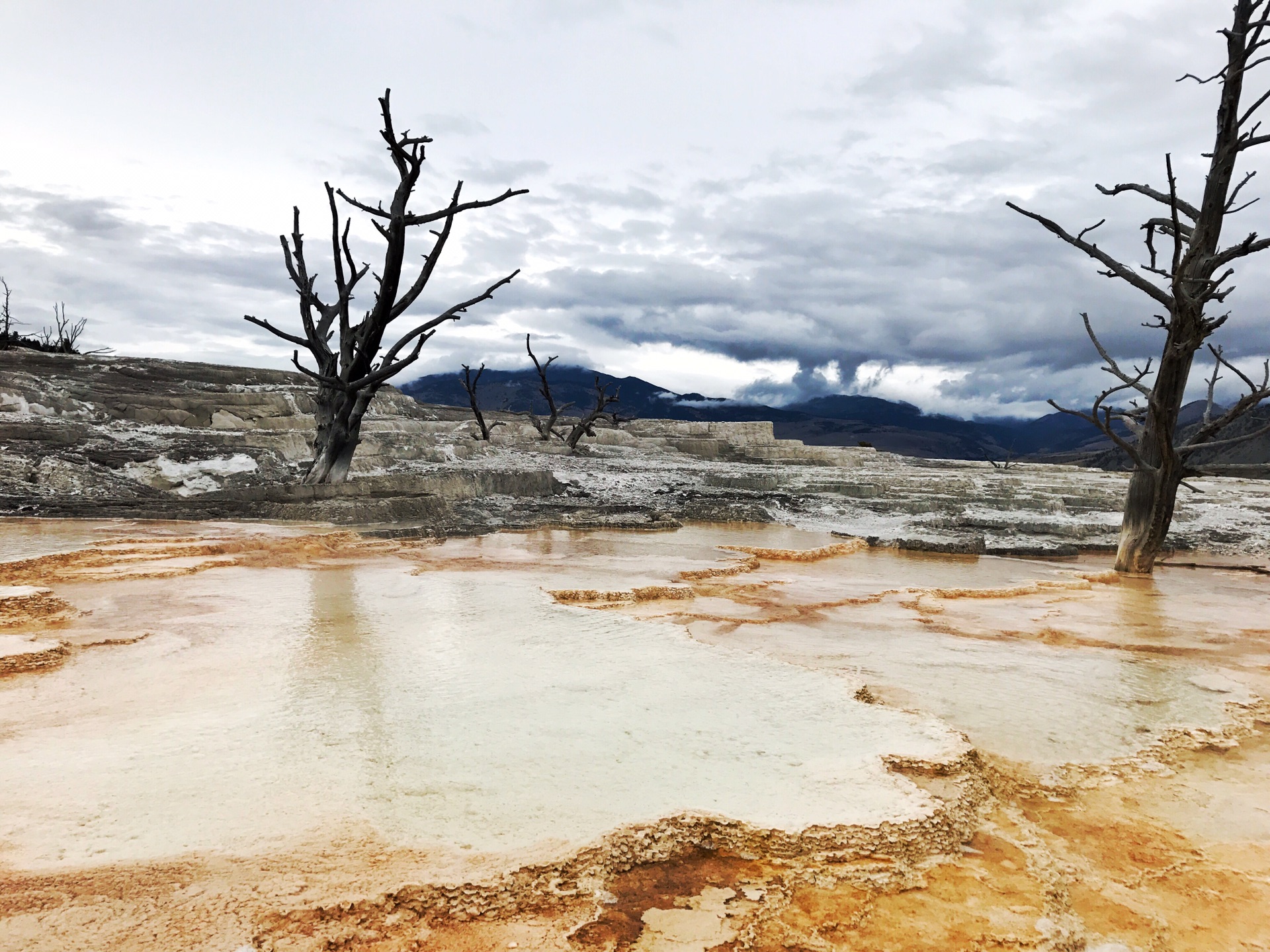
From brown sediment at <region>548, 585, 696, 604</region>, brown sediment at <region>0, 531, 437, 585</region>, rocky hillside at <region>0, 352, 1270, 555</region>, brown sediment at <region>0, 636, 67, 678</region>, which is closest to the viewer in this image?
brown sediment at <region>0, 636, 67, 678</region>

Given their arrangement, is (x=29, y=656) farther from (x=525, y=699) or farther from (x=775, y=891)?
(x=775, y=891)

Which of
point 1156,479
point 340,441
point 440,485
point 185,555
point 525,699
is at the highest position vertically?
point 1156,479

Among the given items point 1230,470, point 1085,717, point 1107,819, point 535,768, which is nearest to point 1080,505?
point 1230,470

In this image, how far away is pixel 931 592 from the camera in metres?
6.16

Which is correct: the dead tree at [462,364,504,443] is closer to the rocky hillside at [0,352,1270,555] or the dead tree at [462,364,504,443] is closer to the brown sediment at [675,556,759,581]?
the rocky hillside at [0,352,1270,555]

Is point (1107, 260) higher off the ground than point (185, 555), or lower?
higher

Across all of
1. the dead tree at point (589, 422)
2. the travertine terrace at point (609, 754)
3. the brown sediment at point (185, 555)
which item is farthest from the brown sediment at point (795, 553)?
the dead tree at point (589, 422)

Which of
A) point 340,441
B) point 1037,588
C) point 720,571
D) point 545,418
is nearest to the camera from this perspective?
point 720,571

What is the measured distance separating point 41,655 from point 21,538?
4.21 m

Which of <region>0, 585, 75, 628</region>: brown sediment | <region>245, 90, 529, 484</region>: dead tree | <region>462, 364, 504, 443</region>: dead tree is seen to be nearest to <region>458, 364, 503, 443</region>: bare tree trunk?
<region>462, 364, 504, 443</region>: dead tree

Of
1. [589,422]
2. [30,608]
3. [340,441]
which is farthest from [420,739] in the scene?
[589,422]

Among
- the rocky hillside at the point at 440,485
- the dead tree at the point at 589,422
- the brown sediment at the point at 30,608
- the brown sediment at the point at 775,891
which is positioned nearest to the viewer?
the brown sediment at the point at 775,891

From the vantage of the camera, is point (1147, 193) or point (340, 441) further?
point (340, 441)

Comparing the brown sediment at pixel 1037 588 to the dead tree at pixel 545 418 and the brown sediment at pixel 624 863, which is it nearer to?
the brown sediment at pixel 624 863
